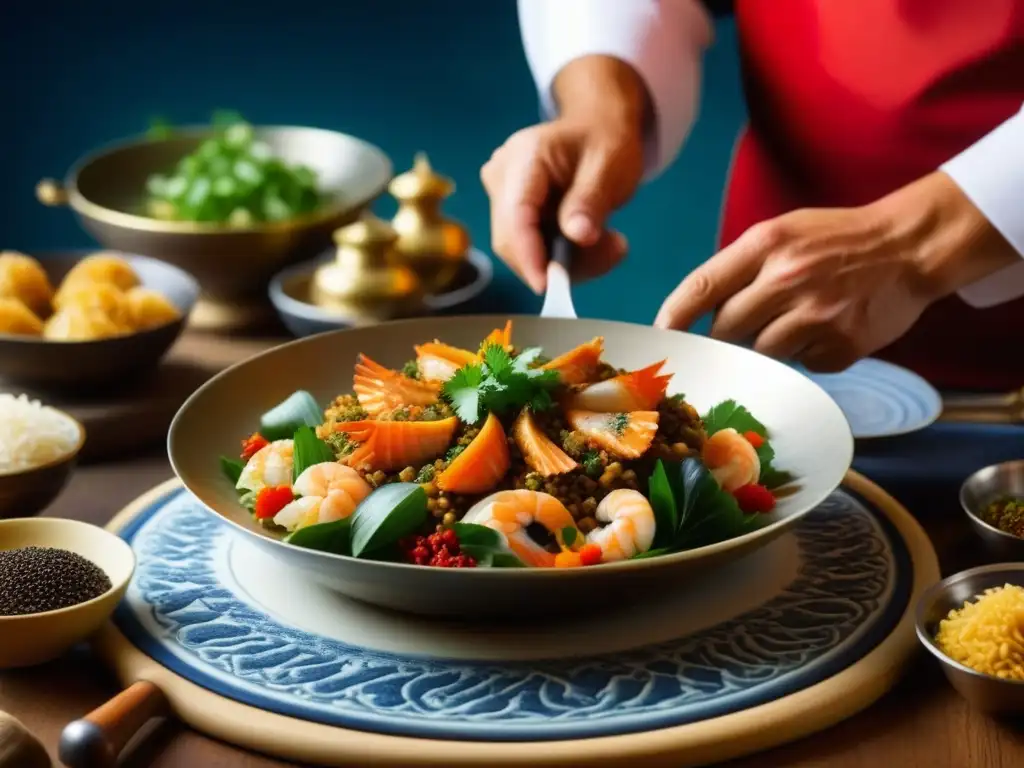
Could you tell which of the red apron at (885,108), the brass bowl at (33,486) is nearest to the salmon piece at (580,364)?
the brass bowl at (33,486)

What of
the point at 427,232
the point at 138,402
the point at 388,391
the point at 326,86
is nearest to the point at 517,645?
the point at 388,391

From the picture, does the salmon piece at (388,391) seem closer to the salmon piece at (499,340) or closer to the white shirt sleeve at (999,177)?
the salmon piece at (499,340)

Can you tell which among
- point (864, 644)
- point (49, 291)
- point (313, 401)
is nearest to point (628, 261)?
point (49, 291)

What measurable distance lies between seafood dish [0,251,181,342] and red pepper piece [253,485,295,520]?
646mm

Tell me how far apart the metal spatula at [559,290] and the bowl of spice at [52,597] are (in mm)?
698

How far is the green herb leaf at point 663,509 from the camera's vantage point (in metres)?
1.28

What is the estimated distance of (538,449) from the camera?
1316 millimetres

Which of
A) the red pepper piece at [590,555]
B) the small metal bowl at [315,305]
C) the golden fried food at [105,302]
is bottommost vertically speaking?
the small metal bowl at [315,305]

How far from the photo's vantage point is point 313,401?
1529 millimetres

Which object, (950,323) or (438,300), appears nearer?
(950,323)

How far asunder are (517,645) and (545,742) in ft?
0.52

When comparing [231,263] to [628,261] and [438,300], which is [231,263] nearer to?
[438,300]

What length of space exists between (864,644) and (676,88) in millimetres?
1212

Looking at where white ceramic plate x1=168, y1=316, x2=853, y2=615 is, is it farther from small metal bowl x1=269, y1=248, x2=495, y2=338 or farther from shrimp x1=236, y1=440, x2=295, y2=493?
small metal bowl x1=269, y1=248, x2=495, y2=338
